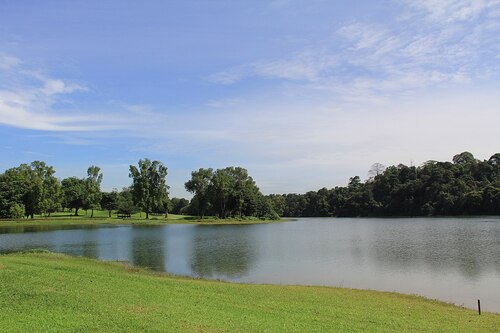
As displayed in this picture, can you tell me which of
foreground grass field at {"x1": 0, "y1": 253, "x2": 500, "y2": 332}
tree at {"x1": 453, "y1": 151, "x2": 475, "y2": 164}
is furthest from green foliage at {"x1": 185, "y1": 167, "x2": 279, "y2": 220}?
foreground grass field at {"x1": 0, "y1": 253, "x2": 500, "y2": 332}

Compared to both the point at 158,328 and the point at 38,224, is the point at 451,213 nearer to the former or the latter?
the point at 38,224

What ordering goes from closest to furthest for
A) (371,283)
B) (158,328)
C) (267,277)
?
(158,328) < (371,283) < (267,277)

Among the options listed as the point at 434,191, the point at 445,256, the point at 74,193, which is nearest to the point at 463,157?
the point at 434,191

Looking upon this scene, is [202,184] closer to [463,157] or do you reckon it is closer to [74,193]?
[74,193]

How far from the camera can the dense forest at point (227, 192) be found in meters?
102

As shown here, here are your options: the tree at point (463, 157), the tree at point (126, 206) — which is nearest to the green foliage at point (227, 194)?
the tree at point (126, 206)

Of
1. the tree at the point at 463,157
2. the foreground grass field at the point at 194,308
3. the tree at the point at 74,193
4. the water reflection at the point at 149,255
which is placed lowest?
the water reflection at the point at 149,255

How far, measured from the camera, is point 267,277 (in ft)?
94.1

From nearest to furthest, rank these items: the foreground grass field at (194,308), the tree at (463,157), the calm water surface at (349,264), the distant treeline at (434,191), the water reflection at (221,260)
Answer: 1. the foreground grass field at (194,308)
2. the calm water surface at (349,264)
3. the water reflection at (221,260)
4. the distant treeline at (434,191)
5. the tree at (463,157)

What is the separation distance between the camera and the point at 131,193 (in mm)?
123562

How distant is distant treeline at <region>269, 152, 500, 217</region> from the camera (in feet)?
443

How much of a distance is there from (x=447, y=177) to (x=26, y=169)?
14020 cm

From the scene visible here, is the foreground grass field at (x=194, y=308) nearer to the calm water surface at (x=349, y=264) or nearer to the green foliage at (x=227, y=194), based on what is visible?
the calm water surface at (x=349, y=264)

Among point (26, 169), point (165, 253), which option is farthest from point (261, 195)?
point (165, 253)
